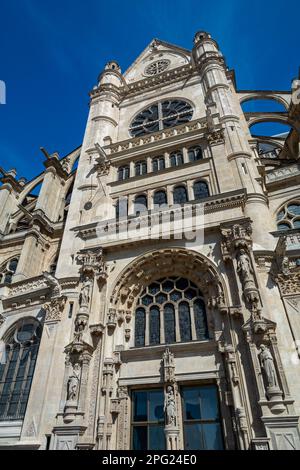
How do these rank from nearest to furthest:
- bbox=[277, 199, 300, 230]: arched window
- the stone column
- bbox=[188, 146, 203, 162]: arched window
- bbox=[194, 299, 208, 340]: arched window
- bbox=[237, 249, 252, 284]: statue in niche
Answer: bbox=[237, 249, 252, 284]: statue in niche
bbox=[194, 299, 208, 340]: arched window
the stone column
bbox=[277, 199, 300, 230]: arched window
bbox=[188, 146, 203, 162]: arched window

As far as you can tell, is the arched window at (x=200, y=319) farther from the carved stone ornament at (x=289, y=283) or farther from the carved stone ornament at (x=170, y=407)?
the carved stone ornament at (x=289, y=283)

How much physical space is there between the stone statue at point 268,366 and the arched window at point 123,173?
12353 mm

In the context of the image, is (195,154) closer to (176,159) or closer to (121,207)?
(176,159)

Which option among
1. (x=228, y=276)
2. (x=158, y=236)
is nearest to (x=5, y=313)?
(x=158, y=236)

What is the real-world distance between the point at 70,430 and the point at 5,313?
700cm

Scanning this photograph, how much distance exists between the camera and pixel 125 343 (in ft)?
38.5

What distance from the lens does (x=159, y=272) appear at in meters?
13.2

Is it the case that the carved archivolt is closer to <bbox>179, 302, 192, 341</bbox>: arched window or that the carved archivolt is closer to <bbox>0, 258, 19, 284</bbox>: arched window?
<bbox>179, 302, 192, 341</bbox>: arched window

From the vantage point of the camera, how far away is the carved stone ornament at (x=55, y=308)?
12500mm

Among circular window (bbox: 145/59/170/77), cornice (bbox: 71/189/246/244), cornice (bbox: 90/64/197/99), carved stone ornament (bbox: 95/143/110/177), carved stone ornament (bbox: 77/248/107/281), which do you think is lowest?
carved stone ornament (bbox: 77/248/107/281)

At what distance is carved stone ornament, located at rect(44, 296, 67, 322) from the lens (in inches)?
492

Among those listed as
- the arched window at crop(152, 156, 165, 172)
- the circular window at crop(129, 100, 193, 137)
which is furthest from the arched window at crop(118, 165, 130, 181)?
the circular window at crop(129, 100, 193, 137)

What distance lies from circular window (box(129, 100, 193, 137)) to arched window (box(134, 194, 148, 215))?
7.45 metres

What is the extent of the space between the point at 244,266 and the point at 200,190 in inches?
230
